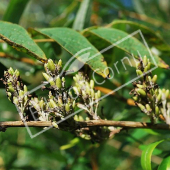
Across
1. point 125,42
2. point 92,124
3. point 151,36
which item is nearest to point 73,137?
point 92,124

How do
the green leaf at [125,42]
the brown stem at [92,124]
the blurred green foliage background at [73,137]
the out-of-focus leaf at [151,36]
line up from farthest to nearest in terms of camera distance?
→ the blurred green foliage background at [73,137]
the out-of-focus leaf at [151,36]
the green leaf at [125,42]
the brown stem at [92,124]

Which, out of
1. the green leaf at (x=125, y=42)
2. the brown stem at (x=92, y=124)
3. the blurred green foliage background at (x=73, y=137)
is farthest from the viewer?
the blurred green foliage background at (x=73, y=137)

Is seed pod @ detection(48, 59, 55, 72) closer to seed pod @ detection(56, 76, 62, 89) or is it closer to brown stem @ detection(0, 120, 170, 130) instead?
seed pod @ detection(56, 76, 62, 89)

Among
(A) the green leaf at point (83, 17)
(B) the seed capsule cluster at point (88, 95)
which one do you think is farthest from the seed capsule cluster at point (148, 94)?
(A) the green leaf at point (83, 17)

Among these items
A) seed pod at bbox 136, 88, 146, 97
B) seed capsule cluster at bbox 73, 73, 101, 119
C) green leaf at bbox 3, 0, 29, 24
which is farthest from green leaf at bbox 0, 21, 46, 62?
green leaf at bbox 3, 0, 29, 24

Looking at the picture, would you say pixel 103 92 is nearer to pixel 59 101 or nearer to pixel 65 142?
pixel 65 142

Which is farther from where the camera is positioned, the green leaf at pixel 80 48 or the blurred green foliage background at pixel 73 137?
the blurred green foliage background at pixel 73 137

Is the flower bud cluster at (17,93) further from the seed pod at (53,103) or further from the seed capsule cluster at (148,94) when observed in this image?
the seed capsule cluster at (148,94)
